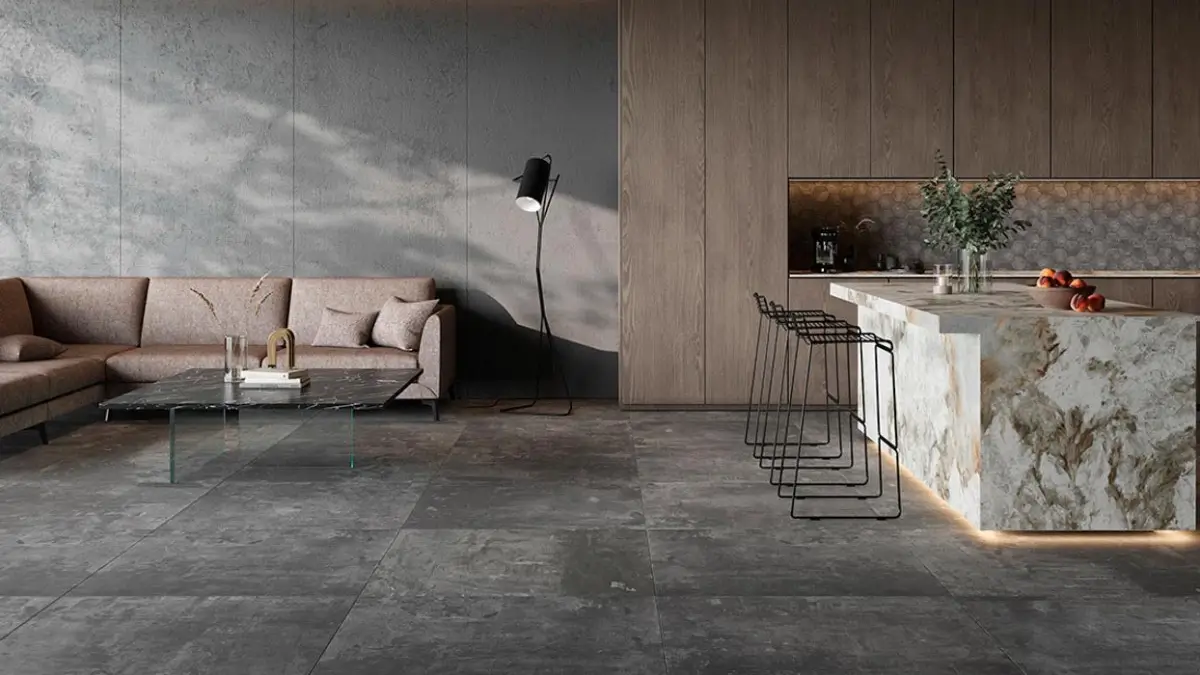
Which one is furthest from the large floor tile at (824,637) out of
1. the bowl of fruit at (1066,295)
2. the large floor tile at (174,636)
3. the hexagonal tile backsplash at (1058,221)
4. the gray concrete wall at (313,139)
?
the gray concrete wall at (313,139)

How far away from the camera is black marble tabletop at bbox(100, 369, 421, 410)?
17.0 ft

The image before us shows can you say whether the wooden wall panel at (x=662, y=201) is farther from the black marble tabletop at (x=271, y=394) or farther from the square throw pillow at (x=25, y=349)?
the square throw pillow at (x=25, y=349)

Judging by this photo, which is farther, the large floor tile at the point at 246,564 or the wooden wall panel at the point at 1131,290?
the wooden wall panel at the point at 1131,290


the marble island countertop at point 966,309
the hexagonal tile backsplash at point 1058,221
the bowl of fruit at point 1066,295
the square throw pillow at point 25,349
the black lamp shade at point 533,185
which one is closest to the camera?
the marble island countertop at point 966,309

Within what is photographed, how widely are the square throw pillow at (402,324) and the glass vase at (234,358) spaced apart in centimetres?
146

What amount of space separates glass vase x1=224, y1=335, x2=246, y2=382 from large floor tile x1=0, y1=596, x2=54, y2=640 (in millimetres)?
2266

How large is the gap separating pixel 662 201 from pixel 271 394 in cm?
286

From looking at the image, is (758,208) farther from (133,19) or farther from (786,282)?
(133,19)

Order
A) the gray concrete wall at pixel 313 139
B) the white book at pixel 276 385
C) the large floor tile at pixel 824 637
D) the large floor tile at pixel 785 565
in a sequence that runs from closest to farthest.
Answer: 1. the large floor tile at pixel 824 637
2. the large floor tile at pixel 785 565
3. the white book at pixel 276 385
4. the gray concrete wall at pixel 313 139

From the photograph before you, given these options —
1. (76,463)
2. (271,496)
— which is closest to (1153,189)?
(271,496)

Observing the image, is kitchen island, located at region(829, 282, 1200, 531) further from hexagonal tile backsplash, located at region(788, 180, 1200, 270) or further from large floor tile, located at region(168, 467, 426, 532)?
hexagonal tile backsplash, located at region(788, 180, 1200, 270)

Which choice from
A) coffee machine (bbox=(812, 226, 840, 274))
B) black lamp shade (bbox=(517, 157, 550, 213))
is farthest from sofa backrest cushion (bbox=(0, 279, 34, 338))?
coffee machine (bbox=(812, 226, 840, 274))

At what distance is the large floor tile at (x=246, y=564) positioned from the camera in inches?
144

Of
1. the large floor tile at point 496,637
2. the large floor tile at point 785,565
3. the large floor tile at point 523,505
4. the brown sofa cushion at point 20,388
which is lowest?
the large floor tile at point 496,637
